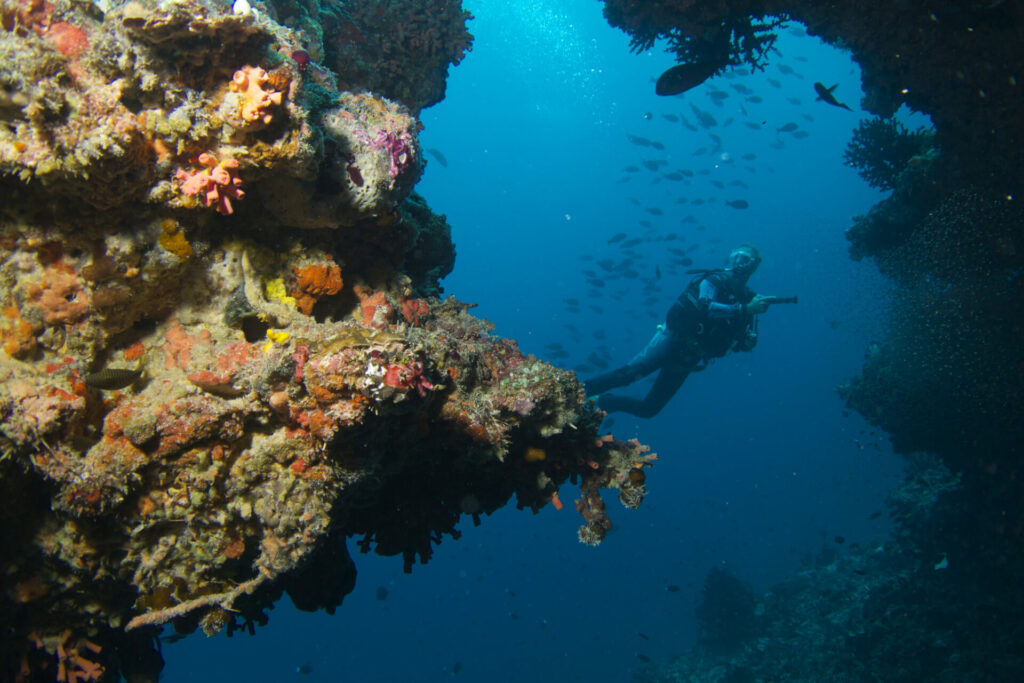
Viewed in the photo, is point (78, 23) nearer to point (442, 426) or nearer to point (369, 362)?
point (369, 362)

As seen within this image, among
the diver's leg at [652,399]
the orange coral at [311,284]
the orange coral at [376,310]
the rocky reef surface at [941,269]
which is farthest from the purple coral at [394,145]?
→ the diver's leg at [652,399]

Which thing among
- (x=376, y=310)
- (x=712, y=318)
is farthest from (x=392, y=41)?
(x=712, y=318)

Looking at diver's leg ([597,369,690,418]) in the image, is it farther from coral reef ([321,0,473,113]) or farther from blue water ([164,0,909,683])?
coral reef ([321,0,473,113])

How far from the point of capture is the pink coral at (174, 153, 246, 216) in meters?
2.43

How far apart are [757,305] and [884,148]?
3.83 metres

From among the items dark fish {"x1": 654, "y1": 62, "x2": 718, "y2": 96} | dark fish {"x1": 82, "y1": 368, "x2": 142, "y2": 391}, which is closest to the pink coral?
dark fish {"x1": 82, "y1": 368, "x2": 142, "y2": 391}

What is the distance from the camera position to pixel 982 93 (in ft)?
19.6

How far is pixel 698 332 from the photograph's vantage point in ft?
39.3

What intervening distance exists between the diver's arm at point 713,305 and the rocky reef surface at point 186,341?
29.0 ft

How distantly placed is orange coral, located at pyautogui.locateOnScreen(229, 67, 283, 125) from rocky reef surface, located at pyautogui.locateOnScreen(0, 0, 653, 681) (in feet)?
0.04

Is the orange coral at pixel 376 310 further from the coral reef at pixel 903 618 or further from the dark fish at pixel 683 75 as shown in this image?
the coral reef at pixel 903 618

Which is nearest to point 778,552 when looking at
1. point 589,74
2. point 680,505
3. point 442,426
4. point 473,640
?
point 680,505

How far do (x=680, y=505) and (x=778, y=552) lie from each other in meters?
18.7

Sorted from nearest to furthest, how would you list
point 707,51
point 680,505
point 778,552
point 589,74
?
1. point 707,51
2. point 778,552
3. point 680,505
4. point 589,74
